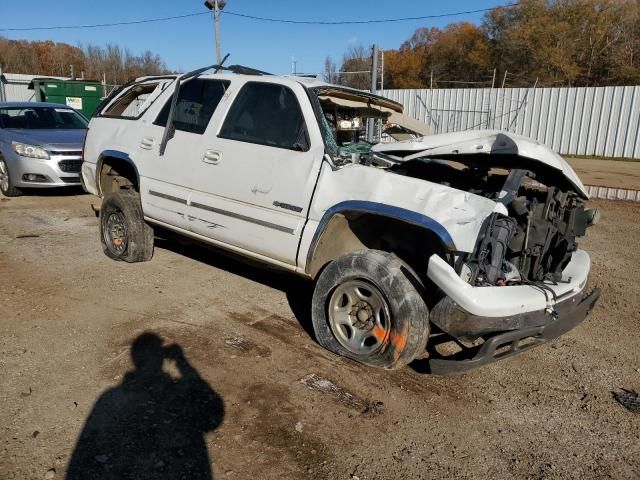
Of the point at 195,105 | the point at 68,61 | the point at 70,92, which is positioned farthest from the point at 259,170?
the point at 68,61

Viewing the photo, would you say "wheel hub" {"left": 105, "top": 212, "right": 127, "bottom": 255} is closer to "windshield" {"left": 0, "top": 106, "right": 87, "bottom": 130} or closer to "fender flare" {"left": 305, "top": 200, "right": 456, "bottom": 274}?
"fender flare" {"left": 305, "top": 200, "right": 456, "bottom": 274}

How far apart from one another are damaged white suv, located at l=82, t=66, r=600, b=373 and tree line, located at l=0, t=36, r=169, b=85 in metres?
50.0

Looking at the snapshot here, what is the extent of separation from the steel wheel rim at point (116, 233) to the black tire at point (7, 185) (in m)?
4.66

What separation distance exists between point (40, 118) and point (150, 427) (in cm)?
942

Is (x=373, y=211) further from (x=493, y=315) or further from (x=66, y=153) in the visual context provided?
(x=66, y=153)

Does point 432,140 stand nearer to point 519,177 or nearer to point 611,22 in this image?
point 519,177

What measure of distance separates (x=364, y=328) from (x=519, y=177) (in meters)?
1.47

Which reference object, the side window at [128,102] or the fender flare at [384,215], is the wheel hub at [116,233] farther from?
the fender flare at [384,215]

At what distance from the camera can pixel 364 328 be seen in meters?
3.77

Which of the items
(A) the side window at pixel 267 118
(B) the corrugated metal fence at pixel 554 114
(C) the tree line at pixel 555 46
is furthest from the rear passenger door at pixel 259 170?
(C) the tree line at pixel 555 46

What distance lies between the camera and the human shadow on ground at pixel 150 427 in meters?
2.71

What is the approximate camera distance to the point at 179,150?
193 inches

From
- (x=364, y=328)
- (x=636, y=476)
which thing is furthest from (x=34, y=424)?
(x=636, y=476)

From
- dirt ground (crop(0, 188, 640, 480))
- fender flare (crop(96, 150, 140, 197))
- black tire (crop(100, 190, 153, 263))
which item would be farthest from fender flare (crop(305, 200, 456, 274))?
black tire (crop(100, 190, 153, 263))
